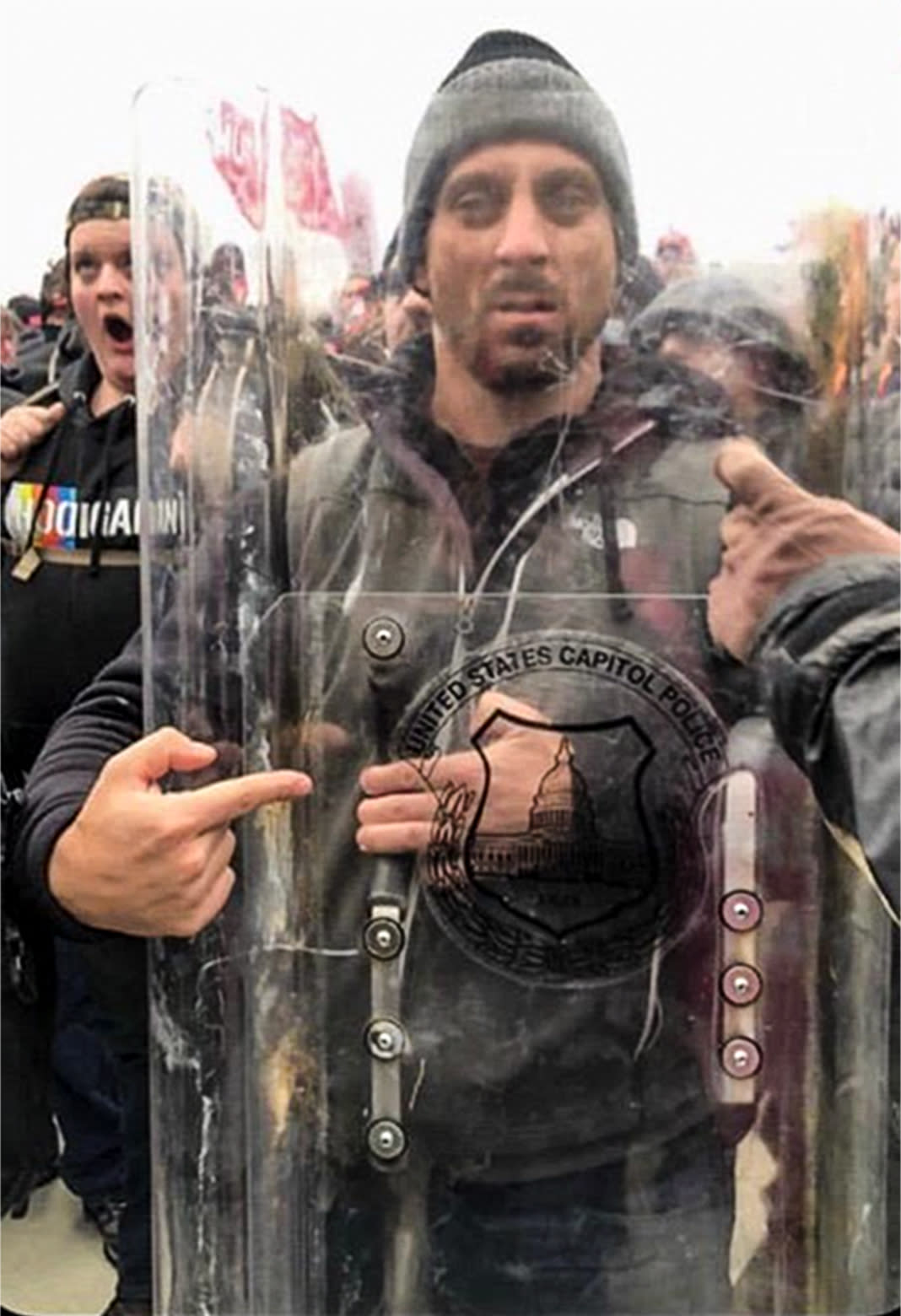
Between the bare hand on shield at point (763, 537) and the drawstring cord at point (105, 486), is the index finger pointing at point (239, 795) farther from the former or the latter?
the drawstring cord at point (105, 486)

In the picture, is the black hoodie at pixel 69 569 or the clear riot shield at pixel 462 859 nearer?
the clear riot shield at pixel 462 859

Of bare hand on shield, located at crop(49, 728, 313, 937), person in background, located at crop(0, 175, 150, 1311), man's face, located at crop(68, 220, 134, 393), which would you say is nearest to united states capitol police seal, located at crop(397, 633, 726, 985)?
bare hand on shield, located at crop(49, 728, 313, 937)

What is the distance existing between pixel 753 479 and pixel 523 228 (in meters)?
0.21

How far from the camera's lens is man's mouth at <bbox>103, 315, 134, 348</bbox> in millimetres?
1783

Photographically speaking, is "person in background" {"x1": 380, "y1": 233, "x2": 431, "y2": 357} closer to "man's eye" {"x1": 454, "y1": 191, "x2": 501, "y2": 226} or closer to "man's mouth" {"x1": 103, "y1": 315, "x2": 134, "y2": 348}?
"man's eye" {"x1": 454, "y1": 191, "x2": 501, "y2": 226}

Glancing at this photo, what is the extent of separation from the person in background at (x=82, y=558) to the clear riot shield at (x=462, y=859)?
668 millimetres

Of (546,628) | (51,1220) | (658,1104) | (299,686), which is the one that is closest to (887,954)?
(658,1104)

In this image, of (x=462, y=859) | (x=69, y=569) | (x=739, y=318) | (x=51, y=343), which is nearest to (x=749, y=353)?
(x=739, y=318)

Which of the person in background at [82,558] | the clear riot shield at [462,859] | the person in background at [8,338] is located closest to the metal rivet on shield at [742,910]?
the clear riot shield at [462,859]

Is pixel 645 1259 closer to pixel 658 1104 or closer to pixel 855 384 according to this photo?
pixel 658 1104

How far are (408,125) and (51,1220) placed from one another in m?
1.55

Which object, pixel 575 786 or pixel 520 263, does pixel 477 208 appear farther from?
pixel 575 786

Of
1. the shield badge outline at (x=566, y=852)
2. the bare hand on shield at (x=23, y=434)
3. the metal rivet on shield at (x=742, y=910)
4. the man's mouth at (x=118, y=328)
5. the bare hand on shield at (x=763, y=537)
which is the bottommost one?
the metal rivet on shield at (x=742, y=910)

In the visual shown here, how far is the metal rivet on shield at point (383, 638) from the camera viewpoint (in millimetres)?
1048
